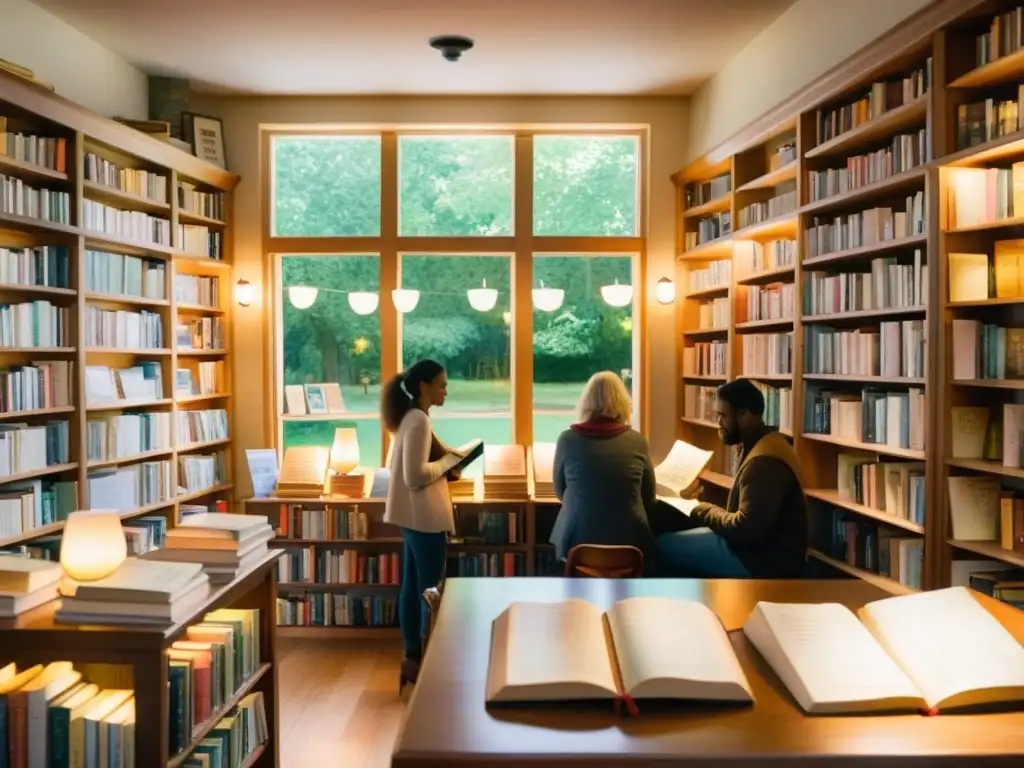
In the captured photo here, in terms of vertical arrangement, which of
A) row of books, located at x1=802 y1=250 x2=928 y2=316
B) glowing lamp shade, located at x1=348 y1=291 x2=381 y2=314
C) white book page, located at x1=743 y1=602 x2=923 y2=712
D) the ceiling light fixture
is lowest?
white book page, located at x1=743 y1=602 x2=923 y2=712

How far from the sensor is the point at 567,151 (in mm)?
7355

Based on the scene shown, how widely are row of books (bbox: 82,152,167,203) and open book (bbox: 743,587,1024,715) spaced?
488 cm

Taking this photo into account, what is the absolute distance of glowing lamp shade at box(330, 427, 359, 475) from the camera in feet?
21.8

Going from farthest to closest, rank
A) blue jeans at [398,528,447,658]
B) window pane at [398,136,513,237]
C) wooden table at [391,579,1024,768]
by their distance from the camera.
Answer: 1. window pane at [398,136,513,237]
2. blue jeans at [398,528,447,658]
3. wooden table at [391,579,1024,768]

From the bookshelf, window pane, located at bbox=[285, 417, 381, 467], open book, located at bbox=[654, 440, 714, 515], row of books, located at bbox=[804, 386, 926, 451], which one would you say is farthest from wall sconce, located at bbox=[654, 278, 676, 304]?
the bookshelf

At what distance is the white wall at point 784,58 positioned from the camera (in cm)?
452

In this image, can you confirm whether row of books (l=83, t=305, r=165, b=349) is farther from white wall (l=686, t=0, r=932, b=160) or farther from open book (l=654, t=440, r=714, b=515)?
white wall (l=686, t=0, r=932, b=160)

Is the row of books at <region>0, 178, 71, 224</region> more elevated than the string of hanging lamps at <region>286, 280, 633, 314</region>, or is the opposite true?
the row of books at <region>0, 178, 71, 224</region>

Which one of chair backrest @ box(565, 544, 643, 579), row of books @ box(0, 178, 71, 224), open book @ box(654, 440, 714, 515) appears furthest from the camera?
open book @ box(654, 440, 714, 515)

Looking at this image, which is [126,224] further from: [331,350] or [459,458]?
[459,458]

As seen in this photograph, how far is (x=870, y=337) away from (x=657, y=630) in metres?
3.18

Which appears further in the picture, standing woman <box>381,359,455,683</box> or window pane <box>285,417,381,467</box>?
window pane <box>285,417,381,467</box>

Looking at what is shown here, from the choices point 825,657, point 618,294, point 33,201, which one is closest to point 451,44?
point 618,294

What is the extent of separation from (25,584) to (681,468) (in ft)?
13.2
